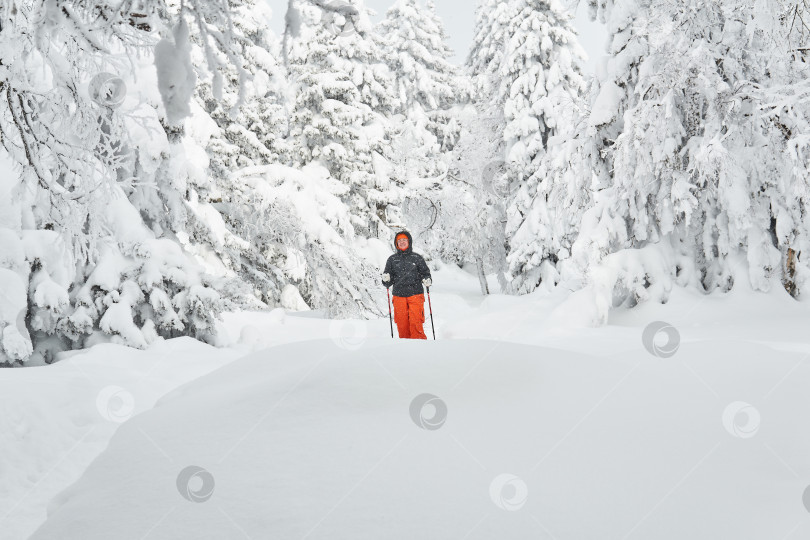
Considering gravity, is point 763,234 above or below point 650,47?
below

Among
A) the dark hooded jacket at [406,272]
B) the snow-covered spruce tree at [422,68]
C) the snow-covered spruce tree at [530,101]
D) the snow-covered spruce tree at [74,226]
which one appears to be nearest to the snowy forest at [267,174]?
the snow-covered spruce tree at [74,226]

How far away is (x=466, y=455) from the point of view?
2596 mm

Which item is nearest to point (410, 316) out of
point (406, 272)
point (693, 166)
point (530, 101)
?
point (406, 272)

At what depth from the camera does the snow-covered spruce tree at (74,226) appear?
3.45 meters

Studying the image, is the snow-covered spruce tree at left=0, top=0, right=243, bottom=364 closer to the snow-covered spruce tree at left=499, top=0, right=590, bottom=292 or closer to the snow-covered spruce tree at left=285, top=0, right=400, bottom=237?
the snow-covered spruce tree at left=285, top=0, right=400, bottom=237

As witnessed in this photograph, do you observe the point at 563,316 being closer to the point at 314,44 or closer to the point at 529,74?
the point at 529,74

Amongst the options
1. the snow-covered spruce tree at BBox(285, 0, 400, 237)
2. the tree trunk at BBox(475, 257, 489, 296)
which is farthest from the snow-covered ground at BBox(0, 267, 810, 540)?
the tree trunk at BBox(475, 257, 489, 296)

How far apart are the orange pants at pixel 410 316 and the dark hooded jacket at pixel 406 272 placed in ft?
0.30

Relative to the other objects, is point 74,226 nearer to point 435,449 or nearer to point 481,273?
point 435,449

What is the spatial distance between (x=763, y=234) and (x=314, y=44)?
606 inches

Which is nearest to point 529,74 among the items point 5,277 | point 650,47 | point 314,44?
point 314,44

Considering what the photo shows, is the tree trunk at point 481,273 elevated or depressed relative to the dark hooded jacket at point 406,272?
depressed

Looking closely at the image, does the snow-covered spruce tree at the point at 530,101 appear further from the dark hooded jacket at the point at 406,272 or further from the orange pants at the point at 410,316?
the orange pants at the point at 410,316

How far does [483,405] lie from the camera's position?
3.09 meters
